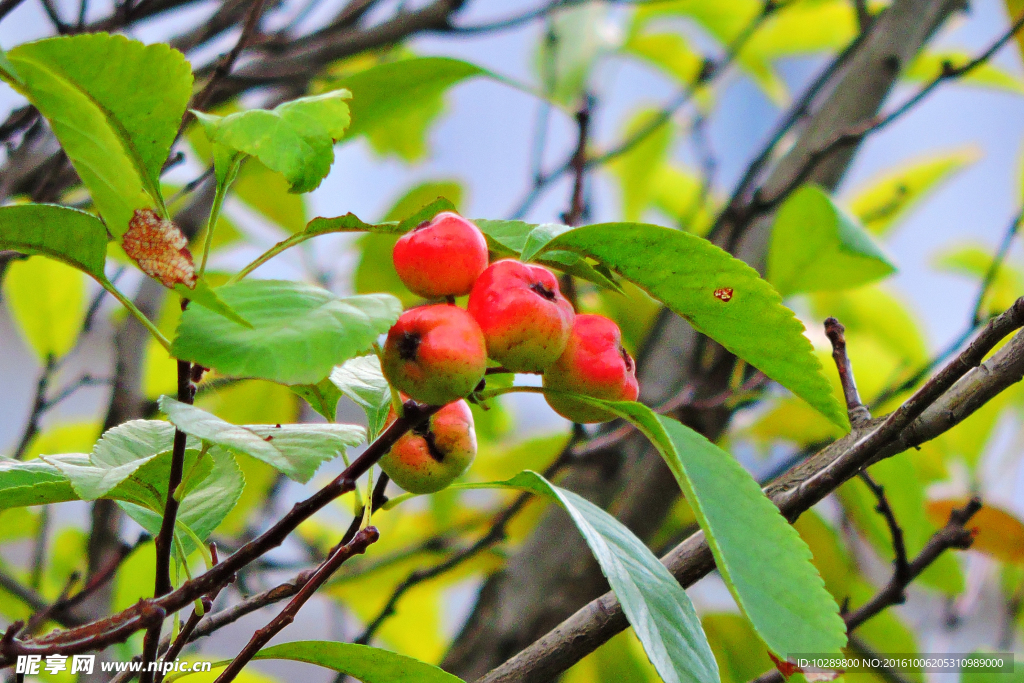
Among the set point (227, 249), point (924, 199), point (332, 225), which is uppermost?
point (227, 249)

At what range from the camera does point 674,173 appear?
4.94ft

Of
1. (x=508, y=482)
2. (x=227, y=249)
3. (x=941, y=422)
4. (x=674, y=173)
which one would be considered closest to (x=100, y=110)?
(x=508, y=482)

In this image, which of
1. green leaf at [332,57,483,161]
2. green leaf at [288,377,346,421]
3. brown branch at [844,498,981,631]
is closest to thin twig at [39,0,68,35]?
green leaf at [332,57,483,161]

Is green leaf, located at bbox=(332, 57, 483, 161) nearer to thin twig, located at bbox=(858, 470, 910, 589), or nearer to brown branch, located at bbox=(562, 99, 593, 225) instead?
brown branch, located at bbox=(562, 99, 593, 225)

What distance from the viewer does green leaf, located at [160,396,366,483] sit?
0.92 ft

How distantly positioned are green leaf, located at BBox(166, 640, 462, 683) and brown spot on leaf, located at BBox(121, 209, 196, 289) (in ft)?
0.63

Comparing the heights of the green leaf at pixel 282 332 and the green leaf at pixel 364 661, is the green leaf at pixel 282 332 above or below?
above

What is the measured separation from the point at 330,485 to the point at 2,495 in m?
0.15

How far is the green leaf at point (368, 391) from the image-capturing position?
41cm

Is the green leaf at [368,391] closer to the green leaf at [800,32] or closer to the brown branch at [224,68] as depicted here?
the brown branch at [224,68]

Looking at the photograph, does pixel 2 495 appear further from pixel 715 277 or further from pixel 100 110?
pixel 715 277

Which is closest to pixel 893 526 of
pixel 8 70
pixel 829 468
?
pixel 829 468

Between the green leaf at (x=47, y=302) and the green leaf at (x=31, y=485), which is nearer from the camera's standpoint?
the green leaf at (x=31, y=485)

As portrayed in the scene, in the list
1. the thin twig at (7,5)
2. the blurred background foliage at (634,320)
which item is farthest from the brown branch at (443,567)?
the thin twig at (7,5)
